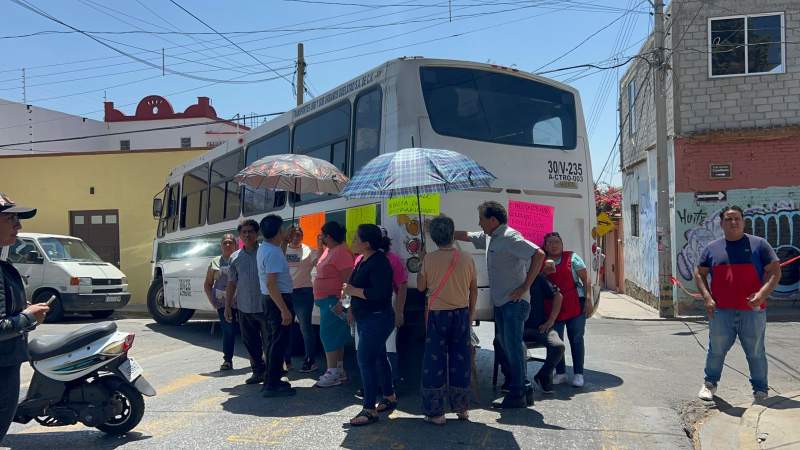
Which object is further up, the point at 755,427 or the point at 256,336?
the point at 256,336

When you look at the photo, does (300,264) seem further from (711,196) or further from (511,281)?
(711,196)

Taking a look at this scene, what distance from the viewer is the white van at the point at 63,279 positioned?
14.1 meters

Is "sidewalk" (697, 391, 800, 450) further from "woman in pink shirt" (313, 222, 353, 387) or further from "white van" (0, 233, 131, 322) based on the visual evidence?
"white van" (0, 233, 131, 322)

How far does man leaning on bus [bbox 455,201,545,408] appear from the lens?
19.1 ft

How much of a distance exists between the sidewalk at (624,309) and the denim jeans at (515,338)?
9386 mm

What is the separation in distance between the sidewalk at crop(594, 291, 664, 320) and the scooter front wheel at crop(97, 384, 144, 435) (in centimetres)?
1147

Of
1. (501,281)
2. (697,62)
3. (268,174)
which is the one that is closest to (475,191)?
(501,281)

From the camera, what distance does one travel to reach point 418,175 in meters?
5.70

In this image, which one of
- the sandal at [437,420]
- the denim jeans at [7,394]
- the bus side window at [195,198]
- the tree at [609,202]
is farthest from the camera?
the tree at [609,202]

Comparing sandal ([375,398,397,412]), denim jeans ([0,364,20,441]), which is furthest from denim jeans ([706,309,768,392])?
denim jeans ([0,364,20,441])

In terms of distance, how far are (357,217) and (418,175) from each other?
174cm

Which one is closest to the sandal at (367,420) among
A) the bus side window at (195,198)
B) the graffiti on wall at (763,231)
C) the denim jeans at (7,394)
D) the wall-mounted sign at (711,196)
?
the denim jeans at (7,394)

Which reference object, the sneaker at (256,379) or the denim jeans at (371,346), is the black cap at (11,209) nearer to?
the denim jeans at (371,346)

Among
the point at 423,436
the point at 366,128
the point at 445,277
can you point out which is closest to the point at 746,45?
the point at 366,128
